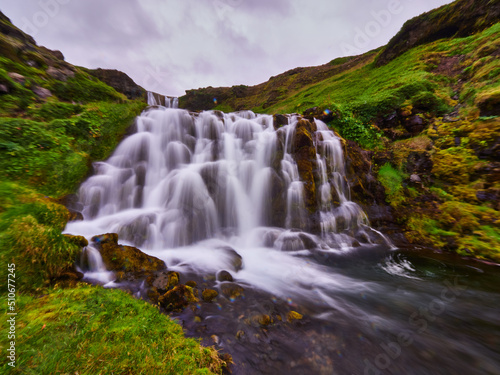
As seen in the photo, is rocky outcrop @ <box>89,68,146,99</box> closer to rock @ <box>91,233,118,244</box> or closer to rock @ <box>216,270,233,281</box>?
rock @ <box>91,233,118,244</box>

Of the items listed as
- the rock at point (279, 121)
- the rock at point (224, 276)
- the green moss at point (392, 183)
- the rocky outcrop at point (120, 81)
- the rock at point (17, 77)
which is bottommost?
the rock at point (224, 276)

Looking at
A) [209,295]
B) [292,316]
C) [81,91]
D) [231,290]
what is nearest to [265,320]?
[292,316]

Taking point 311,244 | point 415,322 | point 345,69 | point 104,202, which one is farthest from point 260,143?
point 345,69

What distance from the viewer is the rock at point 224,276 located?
488cm

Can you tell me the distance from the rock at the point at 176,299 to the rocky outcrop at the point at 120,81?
1274 inches

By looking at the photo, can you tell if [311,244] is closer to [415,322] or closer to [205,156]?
[415,322]

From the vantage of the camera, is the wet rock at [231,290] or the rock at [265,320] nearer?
the rock at [265,320]

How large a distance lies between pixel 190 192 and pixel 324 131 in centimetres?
852

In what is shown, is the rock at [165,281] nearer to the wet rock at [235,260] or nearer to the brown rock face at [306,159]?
the wet rock at [235,260]

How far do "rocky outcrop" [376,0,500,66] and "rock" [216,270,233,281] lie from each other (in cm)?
2268

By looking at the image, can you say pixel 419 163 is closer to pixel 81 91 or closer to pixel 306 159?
pixel 306 159

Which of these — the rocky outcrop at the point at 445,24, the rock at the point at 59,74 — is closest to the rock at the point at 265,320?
the rock at the point at 59,74

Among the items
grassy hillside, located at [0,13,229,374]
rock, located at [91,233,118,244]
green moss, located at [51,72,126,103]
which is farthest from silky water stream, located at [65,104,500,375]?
green moss, located at [51,72,126,103]

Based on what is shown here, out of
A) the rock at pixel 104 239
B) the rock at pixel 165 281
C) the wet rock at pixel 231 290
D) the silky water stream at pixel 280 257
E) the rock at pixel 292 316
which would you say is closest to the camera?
the silky water stream at pixel 280 257
